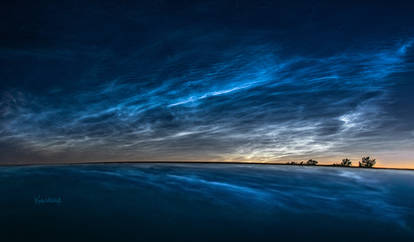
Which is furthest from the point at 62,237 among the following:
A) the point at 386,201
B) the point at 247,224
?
the point at 386,201

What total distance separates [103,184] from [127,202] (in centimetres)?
480

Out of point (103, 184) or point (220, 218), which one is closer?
point (220, 218)

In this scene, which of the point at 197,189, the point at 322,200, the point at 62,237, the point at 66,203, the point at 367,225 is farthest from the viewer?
the point at 197,189

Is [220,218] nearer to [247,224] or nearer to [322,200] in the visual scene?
[247,224]

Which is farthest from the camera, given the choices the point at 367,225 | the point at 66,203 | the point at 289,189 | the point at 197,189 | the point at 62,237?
the point at 289,189

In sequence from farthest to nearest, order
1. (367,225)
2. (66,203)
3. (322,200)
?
(322,200), (66,203), (367,225)

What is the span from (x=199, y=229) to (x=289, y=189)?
29.2ft

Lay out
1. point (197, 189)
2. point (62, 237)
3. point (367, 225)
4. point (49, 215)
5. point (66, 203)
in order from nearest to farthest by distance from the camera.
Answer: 1. point (62, 237)
2. point (49, 215)
3. point (367, 225)
4. point (66, 203)
5. point (197, 189)

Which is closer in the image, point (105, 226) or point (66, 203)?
point (105, 226)

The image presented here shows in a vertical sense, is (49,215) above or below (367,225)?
above

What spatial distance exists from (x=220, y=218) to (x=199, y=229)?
1293 millimetres

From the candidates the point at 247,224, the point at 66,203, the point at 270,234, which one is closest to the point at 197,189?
the point at 247,224

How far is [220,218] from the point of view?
24.5 ft

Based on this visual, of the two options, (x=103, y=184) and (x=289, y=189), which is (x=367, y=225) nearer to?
(x=289, y=189)
